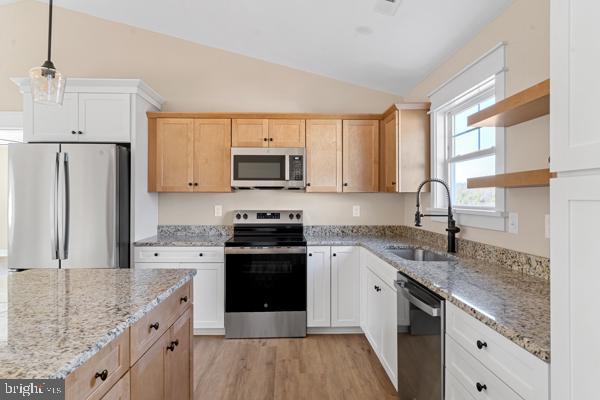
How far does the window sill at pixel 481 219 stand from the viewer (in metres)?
1.98

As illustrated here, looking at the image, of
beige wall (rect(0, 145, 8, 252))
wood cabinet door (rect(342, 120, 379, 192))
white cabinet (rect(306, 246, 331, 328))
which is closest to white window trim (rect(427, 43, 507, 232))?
wood cabinet door (rect(342, 120, 379, 192))

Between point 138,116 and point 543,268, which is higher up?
point 138,116

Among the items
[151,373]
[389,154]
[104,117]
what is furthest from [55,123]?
[389,154]

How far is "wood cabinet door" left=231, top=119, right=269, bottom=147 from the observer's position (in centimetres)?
333

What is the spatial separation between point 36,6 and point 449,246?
4.72 metres

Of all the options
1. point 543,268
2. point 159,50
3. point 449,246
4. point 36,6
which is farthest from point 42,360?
point 36,6

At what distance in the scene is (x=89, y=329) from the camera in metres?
0.94

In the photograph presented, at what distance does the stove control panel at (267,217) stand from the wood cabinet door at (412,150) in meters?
1.15

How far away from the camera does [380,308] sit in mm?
2445

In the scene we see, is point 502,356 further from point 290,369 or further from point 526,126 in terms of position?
point 290,369

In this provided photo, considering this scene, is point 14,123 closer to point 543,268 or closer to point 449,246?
point 449,246

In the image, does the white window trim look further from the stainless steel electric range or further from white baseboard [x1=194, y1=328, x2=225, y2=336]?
white baseboard [x1=194, y1=328, x2=225, y2=336]

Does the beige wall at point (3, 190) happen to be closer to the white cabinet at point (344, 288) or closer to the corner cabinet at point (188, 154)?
the corner cabinet at point (188, 154)

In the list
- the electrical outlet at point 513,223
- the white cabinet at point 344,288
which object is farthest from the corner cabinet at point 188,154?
the electrical outlet at point 513,223
